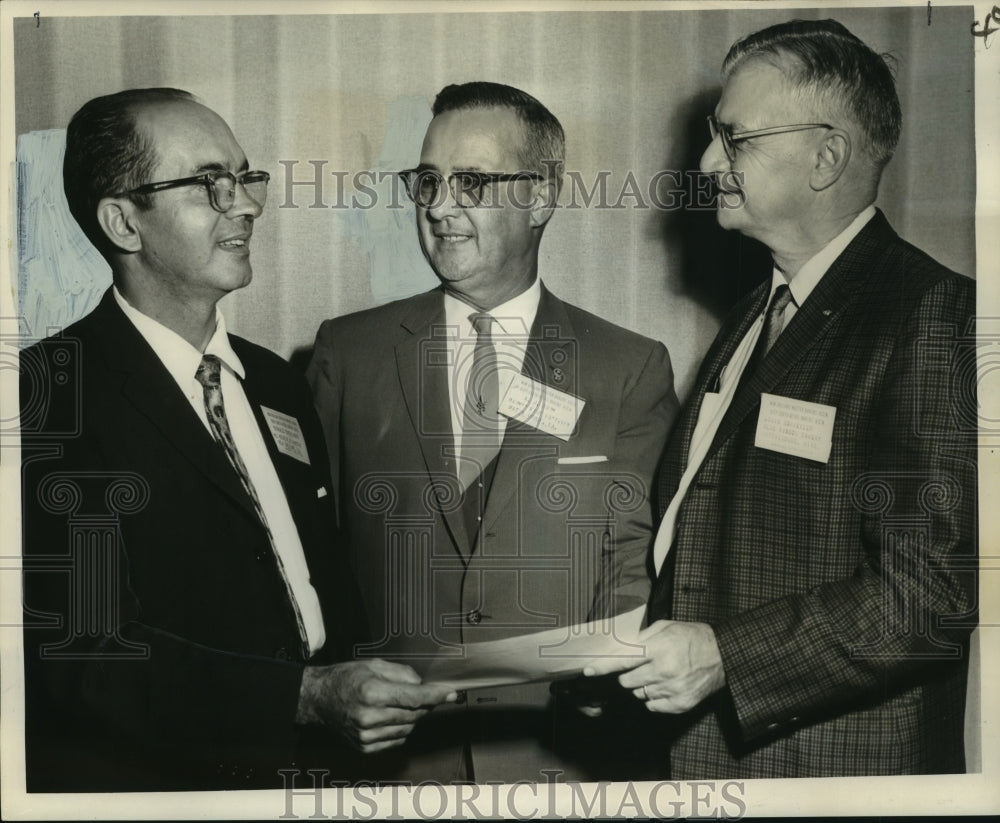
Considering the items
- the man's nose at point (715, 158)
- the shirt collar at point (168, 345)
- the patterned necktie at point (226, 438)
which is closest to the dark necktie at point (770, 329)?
the man's nose at point (715, 158)

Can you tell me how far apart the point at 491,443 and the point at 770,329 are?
0.78m

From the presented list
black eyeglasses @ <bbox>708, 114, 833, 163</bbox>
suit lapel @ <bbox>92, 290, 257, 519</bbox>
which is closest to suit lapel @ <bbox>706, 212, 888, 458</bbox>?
black eyeglasses @ <bbox>708, 114, 833, 163</bbox>

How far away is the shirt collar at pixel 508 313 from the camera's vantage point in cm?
284

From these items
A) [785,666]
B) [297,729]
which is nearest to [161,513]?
[297,729]

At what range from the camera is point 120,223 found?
9.10ft

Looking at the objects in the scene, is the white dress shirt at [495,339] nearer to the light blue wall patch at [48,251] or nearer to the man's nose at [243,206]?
the man's nose at [243,206]

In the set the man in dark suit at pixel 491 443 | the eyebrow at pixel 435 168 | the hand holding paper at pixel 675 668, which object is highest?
the eyebrow at pixel 435 168

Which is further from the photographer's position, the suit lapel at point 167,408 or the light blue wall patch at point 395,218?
the light blue wall patch at point 395,218

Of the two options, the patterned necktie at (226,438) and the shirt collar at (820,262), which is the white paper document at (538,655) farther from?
the shirt collar at (820,262)

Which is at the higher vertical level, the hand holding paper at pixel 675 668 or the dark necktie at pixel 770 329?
the dark necktie at pixel 770 329

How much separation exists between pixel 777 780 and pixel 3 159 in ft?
8.64

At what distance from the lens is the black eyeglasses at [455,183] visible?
280 cm

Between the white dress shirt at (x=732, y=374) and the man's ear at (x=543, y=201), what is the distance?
609 millimetres

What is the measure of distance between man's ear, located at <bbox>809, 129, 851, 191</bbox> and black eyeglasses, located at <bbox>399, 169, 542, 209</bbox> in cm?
71
